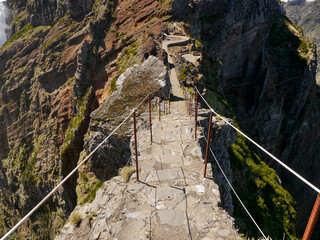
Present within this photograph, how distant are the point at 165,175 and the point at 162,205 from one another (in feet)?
3.84

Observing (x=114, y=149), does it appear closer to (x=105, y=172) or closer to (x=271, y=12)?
(x=105, y=172)

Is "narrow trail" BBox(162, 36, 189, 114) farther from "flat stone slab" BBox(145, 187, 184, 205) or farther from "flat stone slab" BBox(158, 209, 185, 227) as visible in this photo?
"flat stone slab" BBox(158, 209, 185, 227)

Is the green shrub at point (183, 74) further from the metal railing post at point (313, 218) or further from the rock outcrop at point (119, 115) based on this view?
the metal railing post at point (313, 218)

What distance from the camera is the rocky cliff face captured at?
25219mm

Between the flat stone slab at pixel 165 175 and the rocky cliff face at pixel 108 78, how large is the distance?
11.4 m

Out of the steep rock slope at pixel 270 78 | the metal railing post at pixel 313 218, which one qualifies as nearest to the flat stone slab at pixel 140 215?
the metal railing post at pixel 313 218

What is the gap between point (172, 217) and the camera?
464cm

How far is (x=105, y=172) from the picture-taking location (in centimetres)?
1078

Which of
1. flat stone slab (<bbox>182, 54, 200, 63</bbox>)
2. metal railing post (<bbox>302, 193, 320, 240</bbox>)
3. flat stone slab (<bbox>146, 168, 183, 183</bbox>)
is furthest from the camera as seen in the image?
flat stone slab (<bbox>182, 54, 200, 63</bbox>)

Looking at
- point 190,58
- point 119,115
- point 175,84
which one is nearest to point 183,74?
point 175,84

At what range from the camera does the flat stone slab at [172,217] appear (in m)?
4.50

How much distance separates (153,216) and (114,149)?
565 cm

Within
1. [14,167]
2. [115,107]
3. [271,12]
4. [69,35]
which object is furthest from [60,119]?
[271,12]

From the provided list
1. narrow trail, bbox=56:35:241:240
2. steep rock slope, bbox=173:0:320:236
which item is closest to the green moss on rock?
narrow trail, bbox=56:35:241:240
